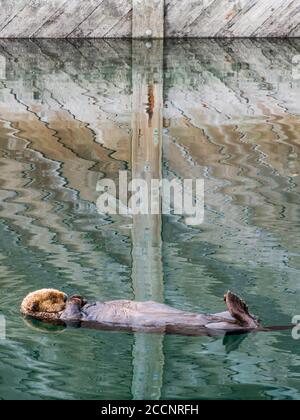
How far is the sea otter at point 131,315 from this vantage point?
5750mm

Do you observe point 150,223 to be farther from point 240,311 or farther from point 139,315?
point 240,311

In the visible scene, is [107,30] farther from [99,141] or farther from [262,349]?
[262,349]

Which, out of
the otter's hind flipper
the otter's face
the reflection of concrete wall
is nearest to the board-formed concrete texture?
the reflection of concrete wall

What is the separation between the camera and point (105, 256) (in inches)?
278

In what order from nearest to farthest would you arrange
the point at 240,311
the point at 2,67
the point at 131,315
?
the point at 240,311
the point at 131,315
the point at 2,67

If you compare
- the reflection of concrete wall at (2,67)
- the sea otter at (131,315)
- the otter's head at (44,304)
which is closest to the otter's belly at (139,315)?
the sea otter at (131,315)

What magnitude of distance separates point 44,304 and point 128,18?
1010 centimetres

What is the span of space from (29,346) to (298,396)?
1.27 meters

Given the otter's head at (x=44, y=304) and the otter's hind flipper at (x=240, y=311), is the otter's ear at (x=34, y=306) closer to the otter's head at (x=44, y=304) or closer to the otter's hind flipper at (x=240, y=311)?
the otter's head at (x=44, y=304)

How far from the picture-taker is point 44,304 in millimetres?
6027

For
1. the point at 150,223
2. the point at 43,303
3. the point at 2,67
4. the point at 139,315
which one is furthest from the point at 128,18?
the point at 139,315

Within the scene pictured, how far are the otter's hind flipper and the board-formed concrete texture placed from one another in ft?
33.1

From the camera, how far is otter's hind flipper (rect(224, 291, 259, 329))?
5.63m

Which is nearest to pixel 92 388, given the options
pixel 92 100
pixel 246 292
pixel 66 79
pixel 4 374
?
pixel 4 374
